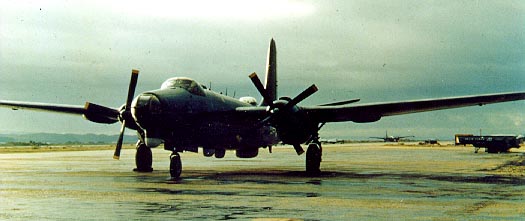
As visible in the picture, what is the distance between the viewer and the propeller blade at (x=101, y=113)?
23.9 meters

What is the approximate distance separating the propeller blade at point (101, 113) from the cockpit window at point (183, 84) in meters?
2.74

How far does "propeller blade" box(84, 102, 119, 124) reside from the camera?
23.9m

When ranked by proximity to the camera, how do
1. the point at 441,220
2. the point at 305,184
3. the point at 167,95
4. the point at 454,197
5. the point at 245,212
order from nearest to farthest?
the point at 441,220 → the point at 245,212 → the point at 454,197 → the point at 305,184 → the point at 167,95

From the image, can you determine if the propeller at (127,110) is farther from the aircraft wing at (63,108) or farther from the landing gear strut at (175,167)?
the landing gear strut at (175,167)

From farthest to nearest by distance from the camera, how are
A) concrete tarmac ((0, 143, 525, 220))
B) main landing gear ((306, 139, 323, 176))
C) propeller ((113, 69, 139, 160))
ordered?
main landing gear ((306, 139, 323, 176))
propeller ((113, 69, 139, 160))
concrete tarmac ((0, 143, 525, 220))

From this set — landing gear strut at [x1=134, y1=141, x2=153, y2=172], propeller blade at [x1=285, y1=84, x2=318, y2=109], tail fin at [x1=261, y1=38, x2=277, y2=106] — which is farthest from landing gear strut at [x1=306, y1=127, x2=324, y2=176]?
tail fin at [x1=261, y1=38, x2=277, y2=106]

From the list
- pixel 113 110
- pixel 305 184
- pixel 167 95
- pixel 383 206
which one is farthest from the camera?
pixel 113 110

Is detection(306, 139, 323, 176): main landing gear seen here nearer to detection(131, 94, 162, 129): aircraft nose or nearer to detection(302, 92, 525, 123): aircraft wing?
detection(302, 92, 525, 123): aircraft wing

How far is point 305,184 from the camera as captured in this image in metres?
19.3

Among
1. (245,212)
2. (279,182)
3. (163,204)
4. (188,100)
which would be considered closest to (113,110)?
(188,100)

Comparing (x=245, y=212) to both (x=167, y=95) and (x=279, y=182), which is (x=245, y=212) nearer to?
(x=279, y=182)

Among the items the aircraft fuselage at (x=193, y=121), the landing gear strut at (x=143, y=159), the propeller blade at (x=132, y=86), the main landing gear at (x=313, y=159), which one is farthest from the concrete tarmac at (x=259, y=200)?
the landing gear strut at (x=143, y=159)

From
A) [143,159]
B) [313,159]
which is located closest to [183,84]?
[143,159]

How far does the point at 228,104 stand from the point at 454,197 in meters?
13.3
